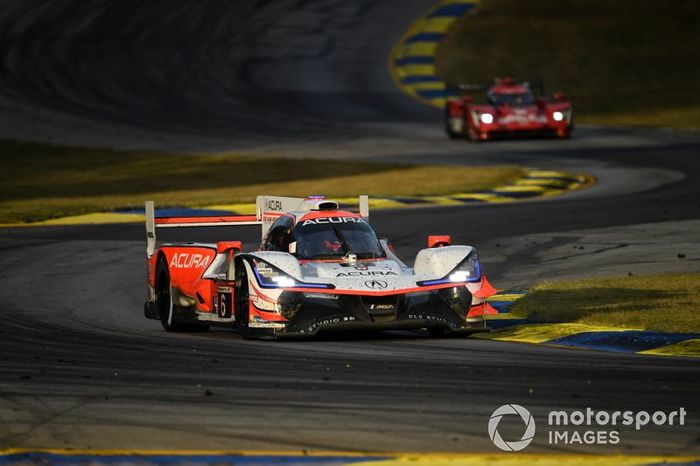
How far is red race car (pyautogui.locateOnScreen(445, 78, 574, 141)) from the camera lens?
35.9 meters

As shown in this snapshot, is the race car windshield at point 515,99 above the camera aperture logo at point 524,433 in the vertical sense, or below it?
below

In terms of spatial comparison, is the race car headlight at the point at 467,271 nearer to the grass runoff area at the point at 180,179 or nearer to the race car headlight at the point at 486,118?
the grass runoff area at the point at 180,179

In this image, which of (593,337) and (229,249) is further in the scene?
(229,249)

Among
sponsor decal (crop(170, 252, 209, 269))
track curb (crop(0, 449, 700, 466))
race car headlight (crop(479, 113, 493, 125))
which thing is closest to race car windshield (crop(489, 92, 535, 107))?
race car headlight (crop(479, 113, 493, 125))

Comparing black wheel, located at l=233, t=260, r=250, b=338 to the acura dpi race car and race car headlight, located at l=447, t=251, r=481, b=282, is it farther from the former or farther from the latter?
race car headlight, located at l=447, t=251, r=481, b=282

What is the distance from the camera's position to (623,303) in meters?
14.1

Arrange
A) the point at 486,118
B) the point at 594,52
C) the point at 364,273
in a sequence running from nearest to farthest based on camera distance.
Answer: the point at 364,273, the point at 486,118, the point at 594,52

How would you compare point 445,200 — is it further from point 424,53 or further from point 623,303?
point 424,53

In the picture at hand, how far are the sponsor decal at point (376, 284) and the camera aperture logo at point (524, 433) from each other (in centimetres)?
354

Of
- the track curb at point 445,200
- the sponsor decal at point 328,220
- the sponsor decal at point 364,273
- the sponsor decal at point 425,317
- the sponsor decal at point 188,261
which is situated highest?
the sponsor decal at point 328,220

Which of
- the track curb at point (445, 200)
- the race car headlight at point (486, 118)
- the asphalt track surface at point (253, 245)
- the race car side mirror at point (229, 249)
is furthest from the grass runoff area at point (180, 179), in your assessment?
the race car side mirror at point (229, 249)

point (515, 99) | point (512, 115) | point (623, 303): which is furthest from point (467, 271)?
point (515, 99)

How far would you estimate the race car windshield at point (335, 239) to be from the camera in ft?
44.2

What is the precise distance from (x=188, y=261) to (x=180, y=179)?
1722 centimetres
